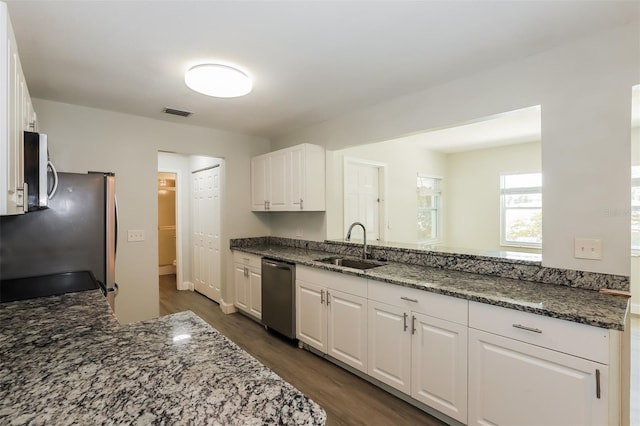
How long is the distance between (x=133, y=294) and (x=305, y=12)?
3177 millimetres

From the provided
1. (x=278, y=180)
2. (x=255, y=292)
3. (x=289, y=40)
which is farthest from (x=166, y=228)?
(x=289, y=40)

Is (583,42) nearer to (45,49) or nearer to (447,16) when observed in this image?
(447,16)

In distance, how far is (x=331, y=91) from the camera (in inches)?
104

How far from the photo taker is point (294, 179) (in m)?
3.54

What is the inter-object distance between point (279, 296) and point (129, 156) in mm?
2201

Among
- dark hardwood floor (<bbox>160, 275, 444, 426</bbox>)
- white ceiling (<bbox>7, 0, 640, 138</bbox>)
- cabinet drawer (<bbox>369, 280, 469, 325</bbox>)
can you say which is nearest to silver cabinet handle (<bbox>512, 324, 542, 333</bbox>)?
cabinet drawer (<bbox>369, 280, 469, 325</bbox>)

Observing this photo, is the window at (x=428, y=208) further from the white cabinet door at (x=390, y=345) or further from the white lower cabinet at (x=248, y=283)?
the white cabinet door at (x=390, y=345)

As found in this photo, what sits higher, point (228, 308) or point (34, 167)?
point (34, 167)

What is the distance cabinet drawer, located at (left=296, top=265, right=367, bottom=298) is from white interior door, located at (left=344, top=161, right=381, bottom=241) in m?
1.13

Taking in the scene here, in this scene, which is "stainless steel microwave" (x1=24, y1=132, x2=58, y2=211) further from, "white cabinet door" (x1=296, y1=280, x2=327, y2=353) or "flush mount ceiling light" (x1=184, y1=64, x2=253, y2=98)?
"white cabinet door" (x1=296, y1=280, x2=327, y2=353)

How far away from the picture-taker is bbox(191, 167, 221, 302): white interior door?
14.4ft

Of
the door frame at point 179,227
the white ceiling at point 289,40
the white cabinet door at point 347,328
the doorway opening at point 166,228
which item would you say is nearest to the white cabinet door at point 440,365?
the white cabinet door at point 347,328

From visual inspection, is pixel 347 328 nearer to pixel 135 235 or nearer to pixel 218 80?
pixel 218 80

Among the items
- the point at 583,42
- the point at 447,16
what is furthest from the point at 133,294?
the point at 583,42
